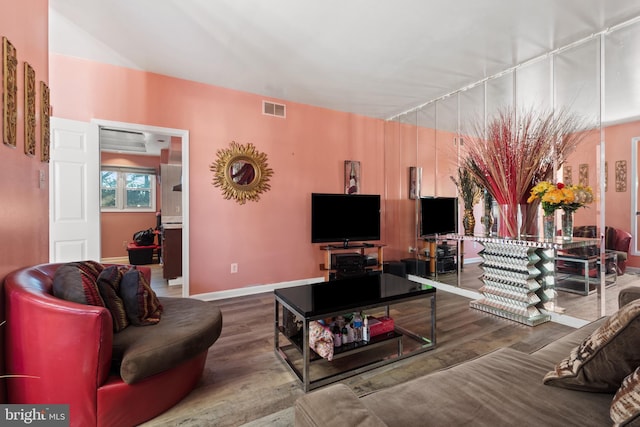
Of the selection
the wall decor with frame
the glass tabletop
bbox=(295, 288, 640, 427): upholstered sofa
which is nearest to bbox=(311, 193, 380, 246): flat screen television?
the wall decor with frame

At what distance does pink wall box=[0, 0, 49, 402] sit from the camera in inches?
60.3

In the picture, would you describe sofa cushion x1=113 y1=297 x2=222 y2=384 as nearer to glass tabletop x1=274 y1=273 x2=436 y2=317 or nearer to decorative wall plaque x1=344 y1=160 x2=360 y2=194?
glass tabletop x1=274 y1=273 x2=436 y2=317

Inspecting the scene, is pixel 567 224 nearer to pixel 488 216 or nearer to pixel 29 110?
pixel 488 216

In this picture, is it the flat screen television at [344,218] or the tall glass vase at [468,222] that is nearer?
the tall glass vase at [468,222]

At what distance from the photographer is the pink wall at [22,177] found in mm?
1531

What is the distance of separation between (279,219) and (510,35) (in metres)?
3.29

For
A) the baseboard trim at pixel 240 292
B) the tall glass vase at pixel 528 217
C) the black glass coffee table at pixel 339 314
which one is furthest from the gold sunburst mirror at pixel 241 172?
the tall glass vase at pixel 528 217

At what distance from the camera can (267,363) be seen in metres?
2.18

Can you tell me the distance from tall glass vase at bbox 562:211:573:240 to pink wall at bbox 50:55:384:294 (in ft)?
8.75

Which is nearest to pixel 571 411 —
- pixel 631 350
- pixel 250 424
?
pixel 631 350

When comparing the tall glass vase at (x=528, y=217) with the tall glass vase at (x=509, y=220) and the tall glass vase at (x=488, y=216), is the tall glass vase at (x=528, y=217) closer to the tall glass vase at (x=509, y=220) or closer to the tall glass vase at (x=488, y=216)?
the tall glass vase at (x=509, y=220)

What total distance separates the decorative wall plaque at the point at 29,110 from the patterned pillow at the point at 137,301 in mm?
978

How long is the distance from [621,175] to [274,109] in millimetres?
3957

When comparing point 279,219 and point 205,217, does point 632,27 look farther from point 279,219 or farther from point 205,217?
point 205,217
